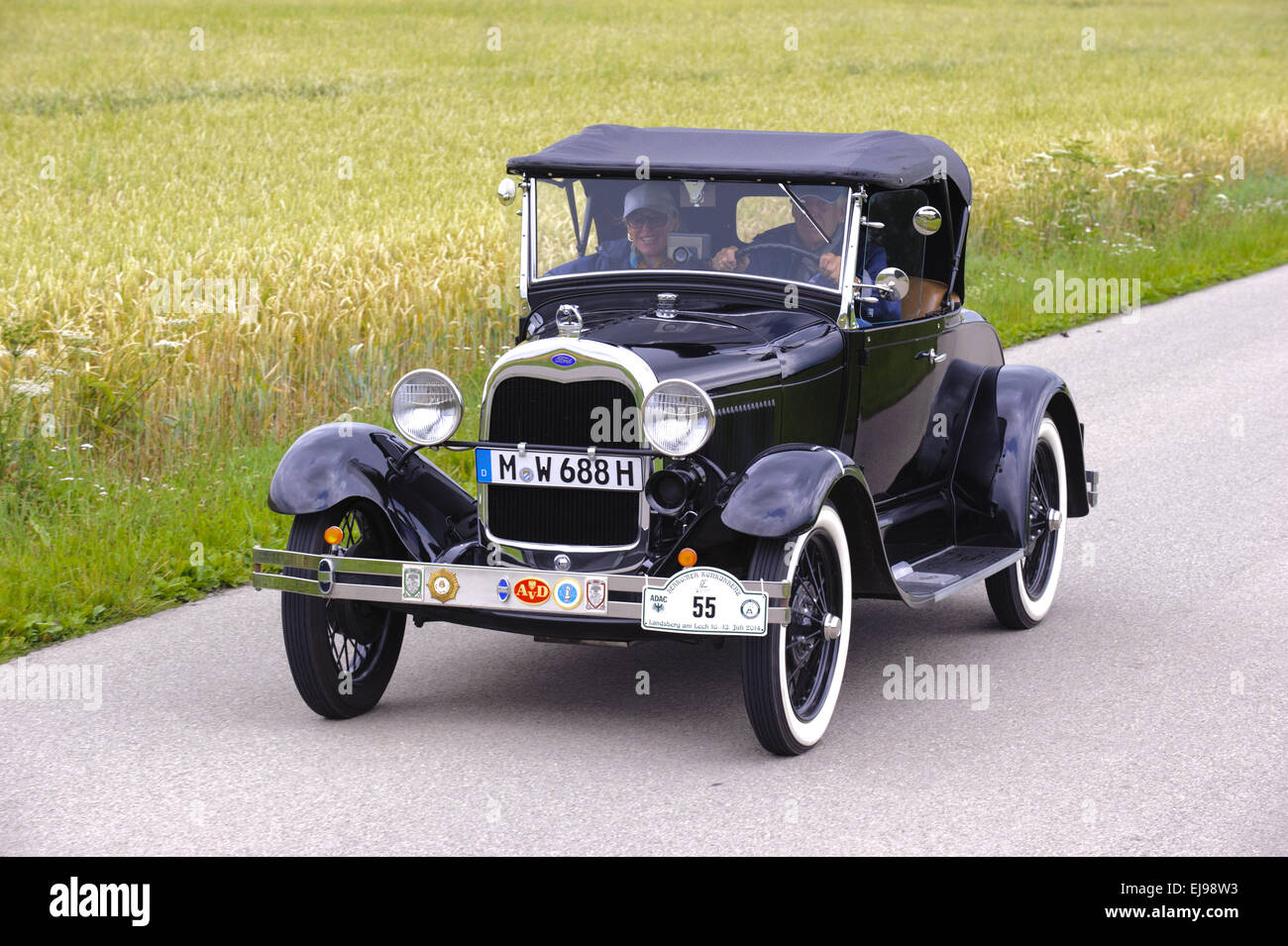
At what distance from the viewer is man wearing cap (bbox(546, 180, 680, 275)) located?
6.55 m

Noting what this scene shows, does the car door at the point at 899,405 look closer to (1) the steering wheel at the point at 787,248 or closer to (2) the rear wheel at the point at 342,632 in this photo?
(1) the steering wheel at the point at 787,248

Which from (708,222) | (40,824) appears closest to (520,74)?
(708,222)

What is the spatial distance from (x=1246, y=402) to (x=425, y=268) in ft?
19.5

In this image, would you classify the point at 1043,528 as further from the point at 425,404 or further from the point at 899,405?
the point at 425,404

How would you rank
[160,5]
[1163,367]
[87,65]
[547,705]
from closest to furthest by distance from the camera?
[547,705] → [1163,367] → [87,65] → [160,5]

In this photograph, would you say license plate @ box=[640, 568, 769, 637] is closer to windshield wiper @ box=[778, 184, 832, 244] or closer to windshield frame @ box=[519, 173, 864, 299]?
windshield frame @ box=[519, 173, 864, 299]

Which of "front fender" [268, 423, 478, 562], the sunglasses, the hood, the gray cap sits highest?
A: the gray cap

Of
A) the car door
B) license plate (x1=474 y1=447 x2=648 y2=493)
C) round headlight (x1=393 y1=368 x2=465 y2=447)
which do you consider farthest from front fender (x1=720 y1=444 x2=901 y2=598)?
round headlight (x1=393 y1=368 x2=465 y2=447)

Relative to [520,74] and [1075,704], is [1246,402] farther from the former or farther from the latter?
[520,74]

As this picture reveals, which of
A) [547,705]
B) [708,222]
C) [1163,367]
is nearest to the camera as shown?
[547,705]

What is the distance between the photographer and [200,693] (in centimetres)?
611

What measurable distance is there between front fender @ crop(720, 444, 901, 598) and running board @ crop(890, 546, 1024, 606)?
129 mm

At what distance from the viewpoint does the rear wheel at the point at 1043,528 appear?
7133 millimetres

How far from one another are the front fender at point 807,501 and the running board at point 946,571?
0.13m
